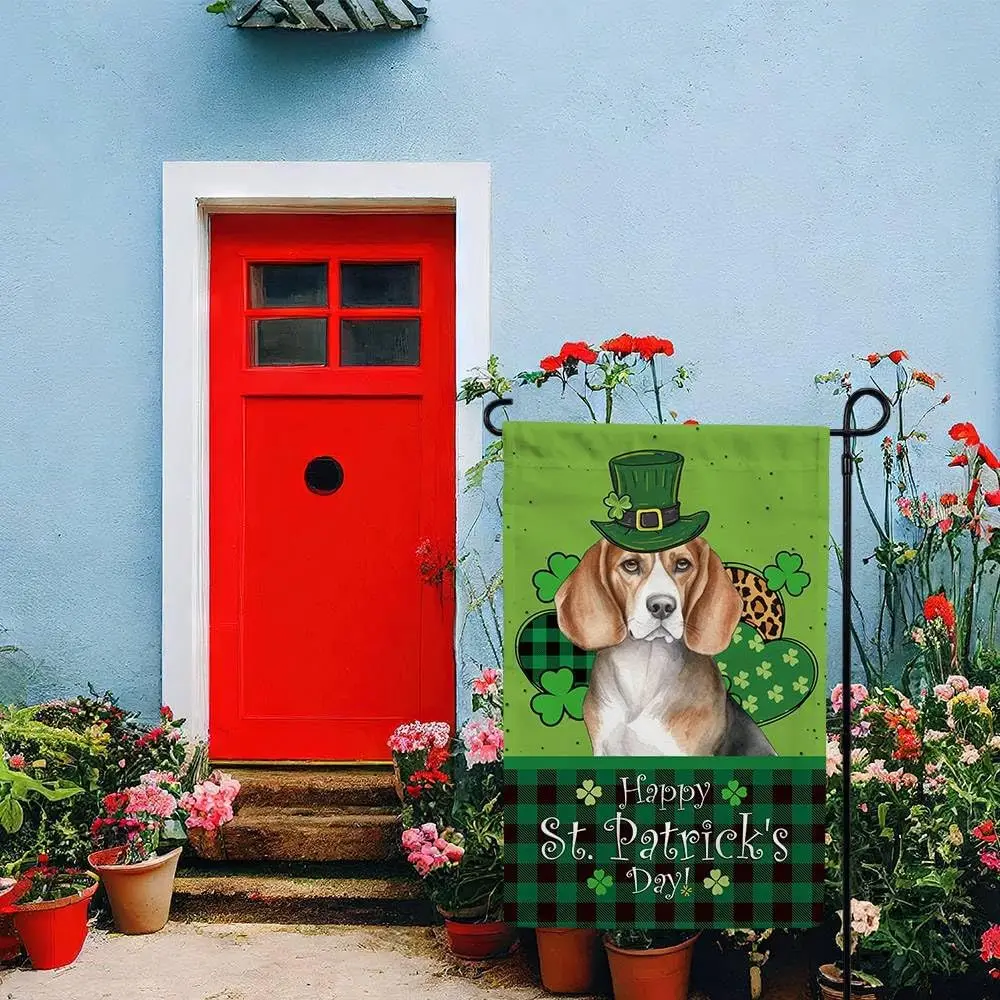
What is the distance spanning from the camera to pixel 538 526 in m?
2.75

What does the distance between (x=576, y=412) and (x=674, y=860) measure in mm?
1812

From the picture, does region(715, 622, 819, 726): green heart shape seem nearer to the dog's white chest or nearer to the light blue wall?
the dog's white chest

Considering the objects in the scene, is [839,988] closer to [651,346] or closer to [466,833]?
[466,833]

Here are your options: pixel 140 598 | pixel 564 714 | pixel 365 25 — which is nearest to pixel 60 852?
pixel 140 598

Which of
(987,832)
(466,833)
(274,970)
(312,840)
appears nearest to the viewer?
(987,832)

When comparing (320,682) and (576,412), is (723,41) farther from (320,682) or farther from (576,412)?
(320,682)

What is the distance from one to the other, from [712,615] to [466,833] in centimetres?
135

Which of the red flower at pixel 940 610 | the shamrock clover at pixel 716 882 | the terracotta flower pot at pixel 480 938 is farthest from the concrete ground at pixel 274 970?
the red flower at pixel 940 610

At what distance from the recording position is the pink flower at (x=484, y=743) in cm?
361

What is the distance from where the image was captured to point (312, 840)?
4008mm

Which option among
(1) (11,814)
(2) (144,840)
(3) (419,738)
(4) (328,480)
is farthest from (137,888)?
(4) (328,480)

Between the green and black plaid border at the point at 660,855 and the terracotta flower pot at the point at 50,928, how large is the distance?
1617 millimetres

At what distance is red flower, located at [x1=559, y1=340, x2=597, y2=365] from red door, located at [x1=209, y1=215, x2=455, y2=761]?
2.03 ft

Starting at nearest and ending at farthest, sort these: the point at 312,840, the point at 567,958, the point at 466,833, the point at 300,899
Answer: the point at 567,958 → the point at 466,833 → the point at 300,899 → the point at 312,840
